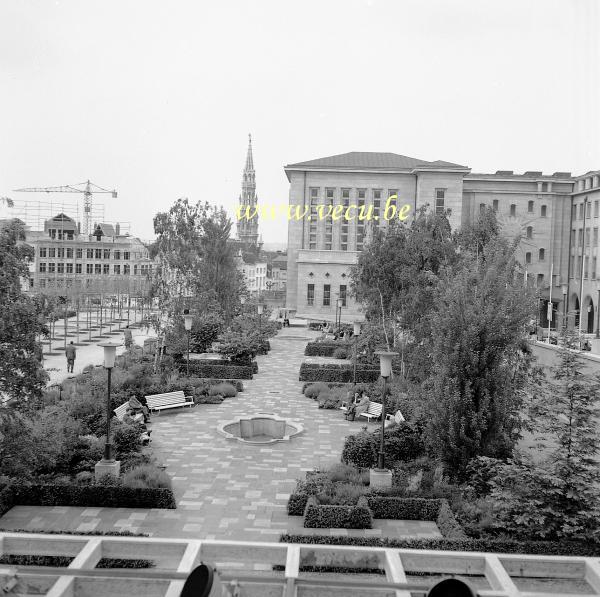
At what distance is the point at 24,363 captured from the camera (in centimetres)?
1161

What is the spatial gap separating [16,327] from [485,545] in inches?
329

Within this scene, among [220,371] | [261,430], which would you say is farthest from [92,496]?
[220,371]

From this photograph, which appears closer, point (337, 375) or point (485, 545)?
point (485, 545)

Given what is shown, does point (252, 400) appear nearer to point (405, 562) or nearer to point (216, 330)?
point (216, 330)

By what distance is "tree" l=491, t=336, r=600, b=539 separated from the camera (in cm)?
1112

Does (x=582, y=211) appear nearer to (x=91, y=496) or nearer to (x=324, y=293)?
(x=324, y=293)

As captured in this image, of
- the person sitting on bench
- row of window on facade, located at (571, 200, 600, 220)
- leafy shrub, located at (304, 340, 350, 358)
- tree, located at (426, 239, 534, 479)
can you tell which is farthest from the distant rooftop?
tree, located at (426, 239, 534, 479)

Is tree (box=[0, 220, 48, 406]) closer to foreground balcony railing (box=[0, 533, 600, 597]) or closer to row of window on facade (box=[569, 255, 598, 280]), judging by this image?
foreground balcony railing (box=[0, 533, 600, 597])

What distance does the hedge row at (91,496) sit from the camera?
13305 millimetres

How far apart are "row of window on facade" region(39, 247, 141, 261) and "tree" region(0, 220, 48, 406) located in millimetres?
82918

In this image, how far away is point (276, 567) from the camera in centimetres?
747

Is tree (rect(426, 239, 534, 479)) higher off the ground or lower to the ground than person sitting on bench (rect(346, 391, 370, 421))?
higher

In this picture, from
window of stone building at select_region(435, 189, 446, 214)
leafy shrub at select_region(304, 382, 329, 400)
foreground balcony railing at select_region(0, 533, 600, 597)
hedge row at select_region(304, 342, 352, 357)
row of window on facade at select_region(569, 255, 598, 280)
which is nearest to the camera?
foreground balcony railing at select_region(0, 533, 600, 597)

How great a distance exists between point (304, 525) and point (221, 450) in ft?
18.6
